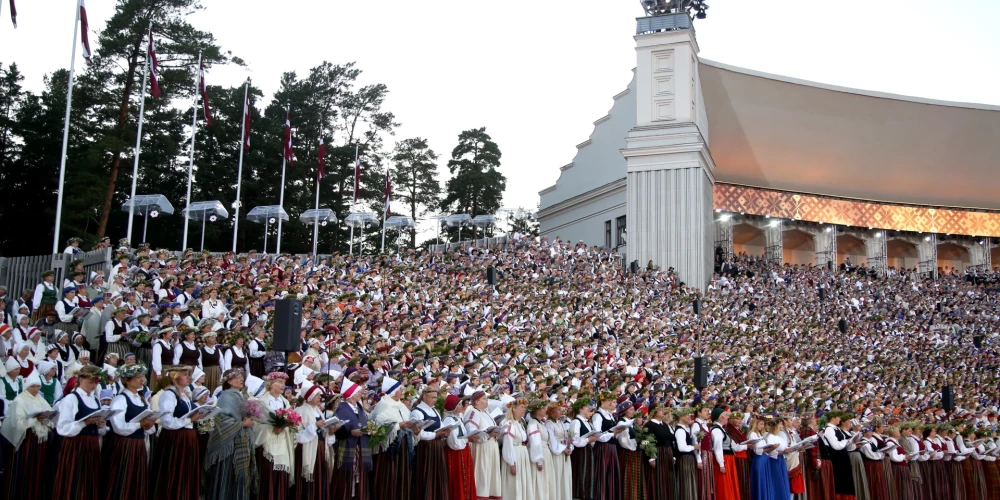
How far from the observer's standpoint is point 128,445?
9156mm

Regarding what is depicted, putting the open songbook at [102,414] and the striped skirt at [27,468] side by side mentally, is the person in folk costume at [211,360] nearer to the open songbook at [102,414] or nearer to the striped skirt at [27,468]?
the striped skirt at [27,468]

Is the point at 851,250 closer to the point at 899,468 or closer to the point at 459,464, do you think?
the point at 899,468

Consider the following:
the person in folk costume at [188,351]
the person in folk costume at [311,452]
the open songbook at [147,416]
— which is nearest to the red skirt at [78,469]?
the open songbook at [147,416]

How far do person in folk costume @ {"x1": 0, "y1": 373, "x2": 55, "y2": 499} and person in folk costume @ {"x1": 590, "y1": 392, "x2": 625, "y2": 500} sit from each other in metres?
7.36

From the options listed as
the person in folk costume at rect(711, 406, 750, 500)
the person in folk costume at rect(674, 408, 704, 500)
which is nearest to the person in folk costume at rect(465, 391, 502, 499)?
the person in folk costume at rect(674, 408, 704, 500)

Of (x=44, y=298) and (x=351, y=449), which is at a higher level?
(x=44, y=298)

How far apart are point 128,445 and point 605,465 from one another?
23.0 ft

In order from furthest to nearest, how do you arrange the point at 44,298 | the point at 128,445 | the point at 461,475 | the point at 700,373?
1. the point at 700,373
2. the point at 44,298
3. the point at 461,475
4. the point at 128,445

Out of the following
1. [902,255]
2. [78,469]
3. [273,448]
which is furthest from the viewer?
[902,255]

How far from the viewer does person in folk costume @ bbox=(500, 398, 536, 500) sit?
40.1 ft

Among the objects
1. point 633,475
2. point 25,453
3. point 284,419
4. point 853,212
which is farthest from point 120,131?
point 853,212

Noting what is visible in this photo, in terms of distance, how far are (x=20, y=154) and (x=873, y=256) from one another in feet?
149

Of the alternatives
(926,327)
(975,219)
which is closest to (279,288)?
(926,327)

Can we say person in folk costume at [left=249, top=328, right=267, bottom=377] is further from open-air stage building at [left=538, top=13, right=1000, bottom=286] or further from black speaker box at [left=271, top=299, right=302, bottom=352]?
Result: open-air stage building at [left=538, top=13, right=1000, bottom=286]
